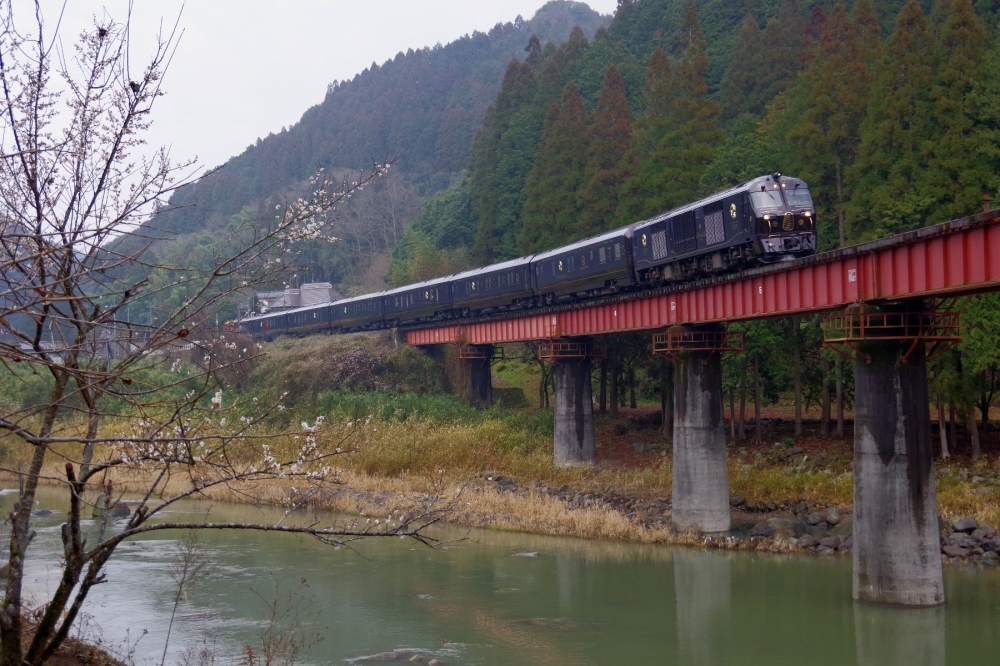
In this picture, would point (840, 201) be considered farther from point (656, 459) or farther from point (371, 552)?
point (371, 552)

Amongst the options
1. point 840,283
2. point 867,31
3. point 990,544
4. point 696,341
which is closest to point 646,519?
point 696,341

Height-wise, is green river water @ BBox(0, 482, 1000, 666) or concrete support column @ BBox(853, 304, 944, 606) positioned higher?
concrete support column @ BBox(853, 304, 944, 606)

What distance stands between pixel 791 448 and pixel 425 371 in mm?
24283

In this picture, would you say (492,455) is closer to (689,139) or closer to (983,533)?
(689,139)

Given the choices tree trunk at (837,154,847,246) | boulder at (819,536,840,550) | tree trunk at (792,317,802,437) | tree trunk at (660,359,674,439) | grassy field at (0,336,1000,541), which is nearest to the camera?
boulder at (819,536,840,550)

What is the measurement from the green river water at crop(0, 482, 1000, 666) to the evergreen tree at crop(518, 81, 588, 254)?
87.9ft

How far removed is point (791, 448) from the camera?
39.0 metres

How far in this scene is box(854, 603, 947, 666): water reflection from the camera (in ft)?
60.9

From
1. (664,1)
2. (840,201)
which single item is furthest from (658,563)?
(664,1)

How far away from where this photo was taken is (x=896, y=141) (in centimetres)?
3634

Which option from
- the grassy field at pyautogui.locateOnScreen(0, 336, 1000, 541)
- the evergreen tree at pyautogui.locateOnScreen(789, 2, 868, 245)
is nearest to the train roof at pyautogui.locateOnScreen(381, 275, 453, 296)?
the grassy field at pyautogui.locateOnScreen(0, 336, 1000, 541)

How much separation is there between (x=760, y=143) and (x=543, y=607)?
29935mm

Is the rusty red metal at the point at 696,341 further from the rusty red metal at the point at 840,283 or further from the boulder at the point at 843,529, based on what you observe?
the boulder at the point at 843,529

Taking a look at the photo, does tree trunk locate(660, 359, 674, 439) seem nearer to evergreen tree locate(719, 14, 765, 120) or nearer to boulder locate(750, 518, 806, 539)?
boulder locate(750, 518, 806, 539)
